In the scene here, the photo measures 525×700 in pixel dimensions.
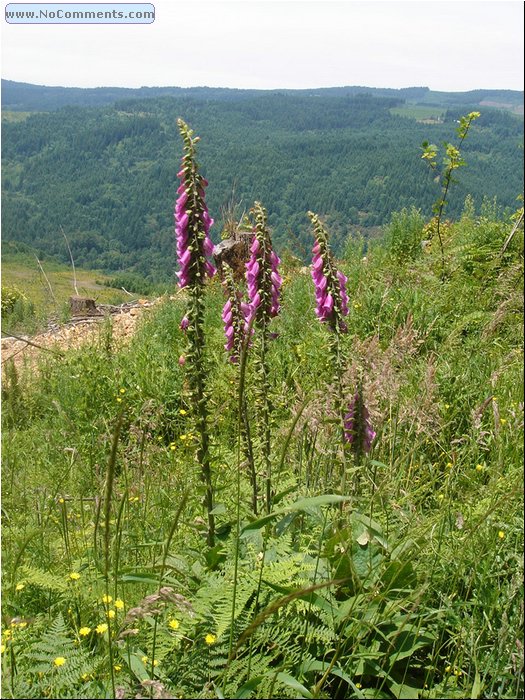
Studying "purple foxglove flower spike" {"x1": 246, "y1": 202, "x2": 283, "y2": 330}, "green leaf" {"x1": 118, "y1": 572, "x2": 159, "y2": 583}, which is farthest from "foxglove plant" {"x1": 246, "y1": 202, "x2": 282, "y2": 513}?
"green leaf" {"x1": 118, "y1": 572, "x2": 159, "y2": 583}

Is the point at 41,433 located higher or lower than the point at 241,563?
lower

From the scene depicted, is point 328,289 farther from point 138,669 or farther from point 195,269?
point 138,669

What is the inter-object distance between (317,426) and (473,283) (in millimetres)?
4755

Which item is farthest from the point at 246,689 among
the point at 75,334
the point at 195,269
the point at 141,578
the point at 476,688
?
the point at 75,334

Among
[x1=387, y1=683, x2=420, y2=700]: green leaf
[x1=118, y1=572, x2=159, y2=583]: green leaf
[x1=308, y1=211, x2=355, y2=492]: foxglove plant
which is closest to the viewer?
[x1=387, y1=683, x2=420, y2=700]: green leaf

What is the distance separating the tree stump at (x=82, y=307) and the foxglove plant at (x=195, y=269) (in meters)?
11.5

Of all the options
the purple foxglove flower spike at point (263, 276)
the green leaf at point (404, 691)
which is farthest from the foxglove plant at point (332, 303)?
the green leaf at point (404, 691)

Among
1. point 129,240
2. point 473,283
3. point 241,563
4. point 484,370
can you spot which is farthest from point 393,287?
point 129,240

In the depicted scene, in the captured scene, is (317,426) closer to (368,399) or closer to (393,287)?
(368,399)

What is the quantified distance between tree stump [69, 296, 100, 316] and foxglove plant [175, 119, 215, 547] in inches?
→ 452

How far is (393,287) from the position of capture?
23.0ft

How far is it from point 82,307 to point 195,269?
11.7m

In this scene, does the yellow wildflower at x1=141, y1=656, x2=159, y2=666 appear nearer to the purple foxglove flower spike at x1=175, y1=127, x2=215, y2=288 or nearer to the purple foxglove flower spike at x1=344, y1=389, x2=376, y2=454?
the purple foxglove flower spike at x1=344, y1=389, x2=376, y2=454

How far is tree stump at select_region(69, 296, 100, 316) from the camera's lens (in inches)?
547
